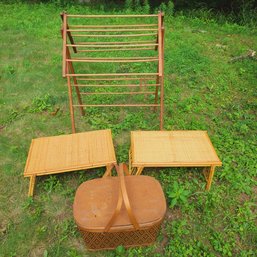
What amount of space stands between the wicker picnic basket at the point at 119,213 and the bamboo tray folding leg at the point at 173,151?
304 millimetres

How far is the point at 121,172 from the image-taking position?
223 centimetres

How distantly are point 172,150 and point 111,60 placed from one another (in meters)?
1.16

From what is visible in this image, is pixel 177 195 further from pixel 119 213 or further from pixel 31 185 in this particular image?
pixel 31 185

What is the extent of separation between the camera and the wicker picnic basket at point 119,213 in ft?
7.47

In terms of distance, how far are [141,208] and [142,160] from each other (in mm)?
576

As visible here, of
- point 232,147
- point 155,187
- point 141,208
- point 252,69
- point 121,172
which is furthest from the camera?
point 252,69

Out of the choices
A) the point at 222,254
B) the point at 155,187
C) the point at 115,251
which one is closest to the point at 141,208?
the point at 155,187

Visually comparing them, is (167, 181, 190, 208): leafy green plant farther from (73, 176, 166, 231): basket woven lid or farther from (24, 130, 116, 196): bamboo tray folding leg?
(24, 130, 116, 196): bamboo tray folding leg

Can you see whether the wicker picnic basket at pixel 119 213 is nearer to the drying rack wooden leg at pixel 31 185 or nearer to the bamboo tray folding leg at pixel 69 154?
the bamboo tray folding leg at pixel 69 154

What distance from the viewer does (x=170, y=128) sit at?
3818 millimetres

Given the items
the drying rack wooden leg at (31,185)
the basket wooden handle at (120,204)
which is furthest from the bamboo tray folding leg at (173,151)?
the drying rack wooden leg at (31,185)

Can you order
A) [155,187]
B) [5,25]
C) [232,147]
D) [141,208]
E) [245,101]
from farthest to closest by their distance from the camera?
[5,25], [245,101], [232,147], [155,187], [141,208]

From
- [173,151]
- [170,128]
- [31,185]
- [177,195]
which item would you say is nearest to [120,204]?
[177,195]

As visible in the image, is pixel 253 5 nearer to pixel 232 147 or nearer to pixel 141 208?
pixel 232 147
